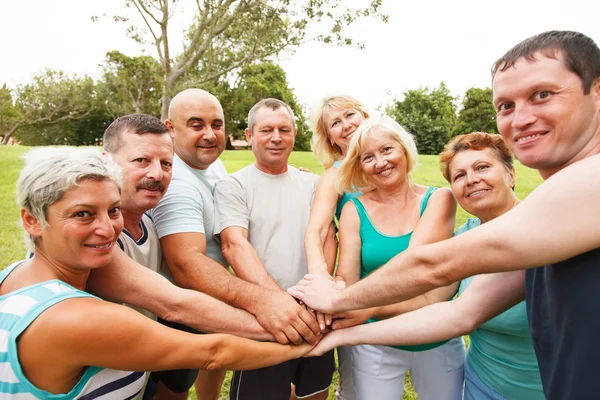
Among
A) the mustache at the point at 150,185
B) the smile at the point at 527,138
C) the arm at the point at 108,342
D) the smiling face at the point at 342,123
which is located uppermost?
the smiling face at the point at 342,123

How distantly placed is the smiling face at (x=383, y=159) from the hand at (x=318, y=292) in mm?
870

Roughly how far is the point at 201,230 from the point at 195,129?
105 cm

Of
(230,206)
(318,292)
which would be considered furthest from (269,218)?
(318,292)

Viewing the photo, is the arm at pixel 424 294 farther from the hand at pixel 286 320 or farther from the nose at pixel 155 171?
Answer: the nose at pixel 155 171

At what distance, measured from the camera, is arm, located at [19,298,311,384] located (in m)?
1.56

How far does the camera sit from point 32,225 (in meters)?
1.82

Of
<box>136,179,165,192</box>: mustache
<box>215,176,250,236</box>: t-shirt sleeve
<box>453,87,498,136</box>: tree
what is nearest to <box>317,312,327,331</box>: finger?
<box>215,176,250,236</box>: t-shirt sleeve

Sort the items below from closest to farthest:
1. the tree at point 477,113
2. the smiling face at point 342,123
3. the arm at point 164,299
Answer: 1. the arm at point 164,299
2. the smiling face at point 342,123
3. the tree at point 477,113

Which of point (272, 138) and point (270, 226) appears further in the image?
point (272, 138)

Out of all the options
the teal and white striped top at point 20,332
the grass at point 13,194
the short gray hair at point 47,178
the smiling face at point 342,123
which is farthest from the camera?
the grass at point 13,194

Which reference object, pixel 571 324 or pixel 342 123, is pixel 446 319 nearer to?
pixel 571 324

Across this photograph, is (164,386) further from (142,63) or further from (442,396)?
(142,63)

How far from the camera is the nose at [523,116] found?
5.40ft

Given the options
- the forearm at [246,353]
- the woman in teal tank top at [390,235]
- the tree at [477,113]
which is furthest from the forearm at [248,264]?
the tree at [477,113]
